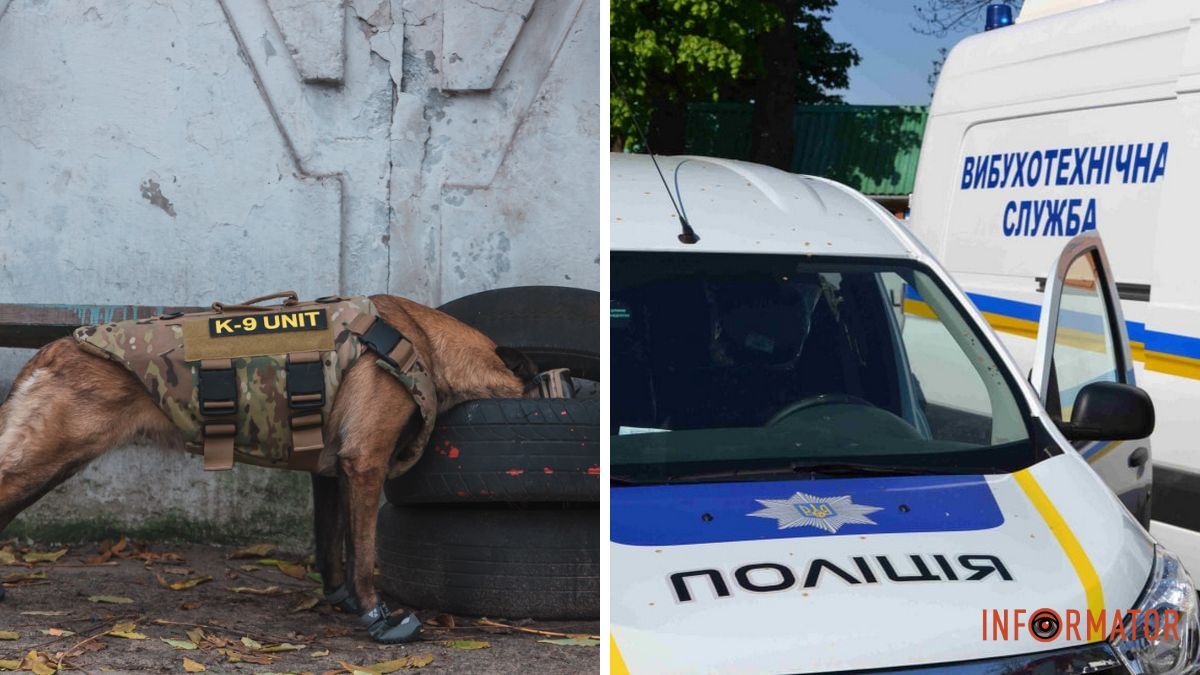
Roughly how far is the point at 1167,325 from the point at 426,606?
8.50ft

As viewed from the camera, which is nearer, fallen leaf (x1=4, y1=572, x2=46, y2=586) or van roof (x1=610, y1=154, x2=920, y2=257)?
van roof (x1=610, y1=154, x2=920, y2=257)

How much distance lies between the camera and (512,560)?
15.6 feet

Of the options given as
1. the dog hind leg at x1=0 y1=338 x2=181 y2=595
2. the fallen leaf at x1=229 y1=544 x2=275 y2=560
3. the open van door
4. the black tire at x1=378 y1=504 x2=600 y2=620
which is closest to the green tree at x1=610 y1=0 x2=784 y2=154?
the open van door

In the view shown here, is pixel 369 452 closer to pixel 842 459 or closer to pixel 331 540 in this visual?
pixel 331 540

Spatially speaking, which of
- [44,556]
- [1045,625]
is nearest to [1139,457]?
[1045,625]

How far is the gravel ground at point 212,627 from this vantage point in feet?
14.5

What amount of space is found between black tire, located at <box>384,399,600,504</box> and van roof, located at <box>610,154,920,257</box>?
1600 millimetres

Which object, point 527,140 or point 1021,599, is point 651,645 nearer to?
point 1021,599

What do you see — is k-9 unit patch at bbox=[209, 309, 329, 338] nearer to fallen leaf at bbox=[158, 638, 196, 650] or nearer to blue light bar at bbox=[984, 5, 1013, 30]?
fallen leaf at bbox=[158, 638, 196, 650]

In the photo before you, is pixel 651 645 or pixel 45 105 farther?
pixel 45 105

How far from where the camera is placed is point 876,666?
197cm

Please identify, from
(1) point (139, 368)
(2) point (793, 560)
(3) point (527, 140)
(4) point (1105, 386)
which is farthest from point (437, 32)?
(2) point (793, 560)

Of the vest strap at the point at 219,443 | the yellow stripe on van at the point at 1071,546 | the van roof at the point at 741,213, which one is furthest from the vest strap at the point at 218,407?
the yellow stripe on van at the point at 1071,546

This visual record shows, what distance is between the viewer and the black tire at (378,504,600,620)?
15.6 feet
